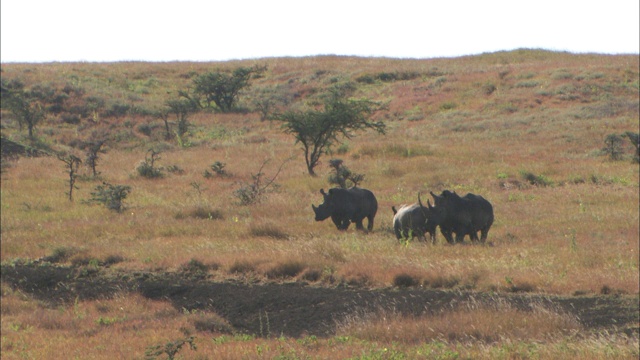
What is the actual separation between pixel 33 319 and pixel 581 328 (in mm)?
9291

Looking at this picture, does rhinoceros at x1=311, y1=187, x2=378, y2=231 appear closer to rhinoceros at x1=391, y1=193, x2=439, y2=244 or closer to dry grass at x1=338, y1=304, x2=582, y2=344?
rhinoceros at x1=391, y1=193, x2=439, y2=244

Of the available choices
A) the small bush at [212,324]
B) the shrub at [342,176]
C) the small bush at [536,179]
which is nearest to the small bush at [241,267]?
the small bush at [212,324]

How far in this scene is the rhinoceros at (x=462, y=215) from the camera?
18.5m

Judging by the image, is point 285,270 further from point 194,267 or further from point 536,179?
point 536,179

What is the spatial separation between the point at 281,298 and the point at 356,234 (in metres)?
5.91

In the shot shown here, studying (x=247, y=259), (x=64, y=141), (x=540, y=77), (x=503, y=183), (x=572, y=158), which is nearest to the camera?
(x=247, y=259)

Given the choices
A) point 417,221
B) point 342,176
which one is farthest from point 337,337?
point 342,176

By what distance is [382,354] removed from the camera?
9.20 metres

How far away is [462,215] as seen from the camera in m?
18.6

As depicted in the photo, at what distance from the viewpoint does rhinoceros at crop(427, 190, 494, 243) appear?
60.8ft

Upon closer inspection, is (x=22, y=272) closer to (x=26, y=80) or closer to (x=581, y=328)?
(x=581, y=328)

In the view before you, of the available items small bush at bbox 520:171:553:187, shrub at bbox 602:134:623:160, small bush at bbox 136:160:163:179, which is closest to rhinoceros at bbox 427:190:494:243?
small bush at bbox 520:171:553:187

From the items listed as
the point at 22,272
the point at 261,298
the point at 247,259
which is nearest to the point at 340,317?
the point at 261,298

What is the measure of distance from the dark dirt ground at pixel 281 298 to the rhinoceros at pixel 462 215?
4180 mm
